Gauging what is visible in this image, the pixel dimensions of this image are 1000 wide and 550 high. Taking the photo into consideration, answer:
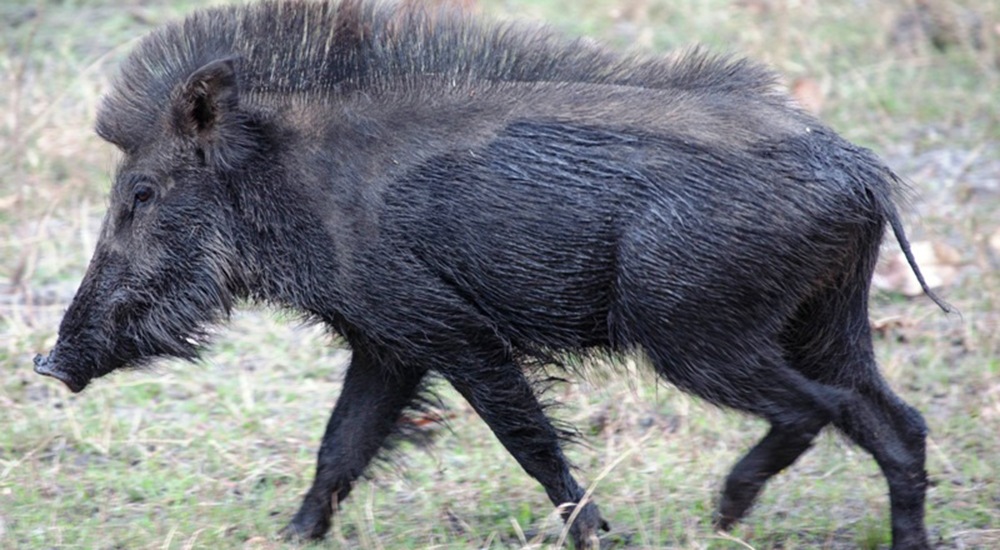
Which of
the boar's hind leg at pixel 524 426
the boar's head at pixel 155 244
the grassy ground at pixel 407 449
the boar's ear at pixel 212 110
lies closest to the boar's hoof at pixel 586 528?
the boar's hind leg at pixel 524 426

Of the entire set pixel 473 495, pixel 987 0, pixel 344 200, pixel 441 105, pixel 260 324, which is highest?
pixel 441 105

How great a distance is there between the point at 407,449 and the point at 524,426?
4.00 feet

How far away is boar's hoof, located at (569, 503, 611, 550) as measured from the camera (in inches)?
157

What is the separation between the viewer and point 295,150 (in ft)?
13.0

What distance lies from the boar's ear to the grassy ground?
64 centimetres

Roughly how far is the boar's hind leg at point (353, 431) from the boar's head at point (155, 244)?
498 mm

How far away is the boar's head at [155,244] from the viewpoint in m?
4.03

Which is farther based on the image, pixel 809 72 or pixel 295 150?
pixel 809 72

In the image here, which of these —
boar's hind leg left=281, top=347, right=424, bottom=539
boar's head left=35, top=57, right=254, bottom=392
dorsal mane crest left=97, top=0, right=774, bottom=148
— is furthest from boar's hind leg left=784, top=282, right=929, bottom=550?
boar's head left=35, top=57, right=254, bottom=392

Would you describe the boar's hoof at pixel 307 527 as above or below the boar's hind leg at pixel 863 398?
below

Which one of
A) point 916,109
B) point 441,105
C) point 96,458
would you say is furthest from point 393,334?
point 916,109

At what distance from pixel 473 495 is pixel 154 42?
71.8 inches

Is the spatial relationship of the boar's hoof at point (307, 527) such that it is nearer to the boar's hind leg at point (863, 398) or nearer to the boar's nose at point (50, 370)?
the boar's nose at point (50, 370)

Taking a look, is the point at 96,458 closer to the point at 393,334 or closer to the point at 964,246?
the point at 393,334
